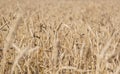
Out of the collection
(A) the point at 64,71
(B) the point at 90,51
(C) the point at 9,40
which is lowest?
(A) the point at 64,71

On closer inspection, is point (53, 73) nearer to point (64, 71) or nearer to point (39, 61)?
point (64, 71)

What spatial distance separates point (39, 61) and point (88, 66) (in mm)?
282

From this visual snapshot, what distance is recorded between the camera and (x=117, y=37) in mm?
2172

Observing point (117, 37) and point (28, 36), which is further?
point (117, 37)

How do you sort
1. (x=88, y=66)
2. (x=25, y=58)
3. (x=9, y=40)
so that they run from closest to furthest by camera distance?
(x=9, y=40) → (x=25, y=58) → (x=88, y=66)

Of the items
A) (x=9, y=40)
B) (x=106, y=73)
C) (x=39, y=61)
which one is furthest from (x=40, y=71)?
(x=9, y=40)

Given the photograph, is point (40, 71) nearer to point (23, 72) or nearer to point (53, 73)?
point (23, 72)

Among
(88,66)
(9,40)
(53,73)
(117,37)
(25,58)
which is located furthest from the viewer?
(117,37)

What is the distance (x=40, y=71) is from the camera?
5.35 feet

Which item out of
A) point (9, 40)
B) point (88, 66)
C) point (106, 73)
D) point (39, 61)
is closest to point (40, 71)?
point (39, 61)

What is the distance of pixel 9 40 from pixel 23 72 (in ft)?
2.03

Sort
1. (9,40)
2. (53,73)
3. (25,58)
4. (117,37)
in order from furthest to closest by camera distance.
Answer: (117,37)
(25,58)
(53,73)
(9,40)

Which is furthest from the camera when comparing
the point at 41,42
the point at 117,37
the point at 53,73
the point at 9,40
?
the point at 117,37

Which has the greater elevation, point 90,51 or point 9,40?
point 9,40
